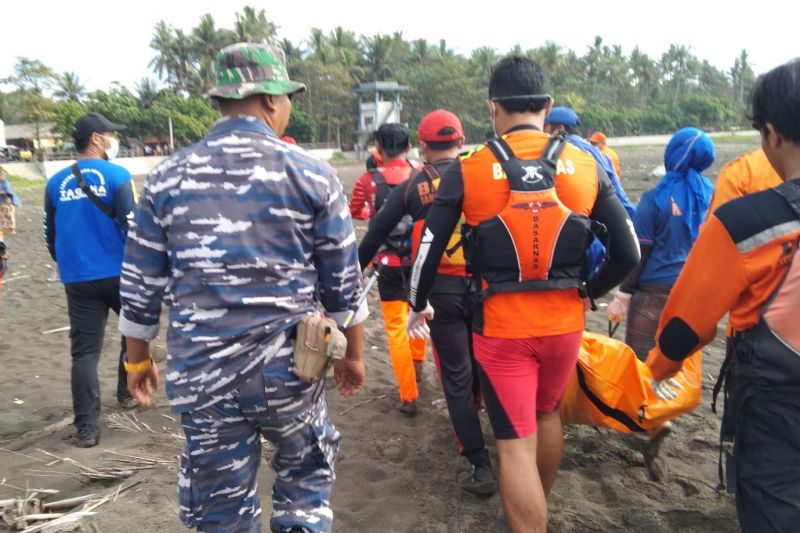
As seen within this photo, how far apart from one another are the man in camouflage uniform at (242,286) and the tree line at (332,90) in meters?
33.4

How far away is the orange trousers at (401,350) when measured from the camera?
468cm

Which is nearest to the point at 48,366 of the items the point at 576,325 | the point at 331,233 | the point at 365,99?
the point at 331,233

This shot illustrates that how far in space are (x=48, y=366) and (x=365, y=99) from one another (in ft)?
167

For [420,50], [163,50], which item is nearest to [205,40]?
[163,50]

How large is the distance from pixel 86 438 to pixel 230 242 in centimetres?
294

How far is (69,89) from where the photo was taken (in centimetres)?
4981

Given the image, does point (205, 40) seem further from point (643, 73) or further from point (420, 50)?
point (643, 73)

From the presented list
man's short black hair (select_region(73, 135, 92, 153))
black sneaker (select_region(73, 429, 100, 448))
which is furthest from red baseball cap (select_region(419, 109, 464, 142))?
black sneaker (select_region(73, 429, 100, 448))

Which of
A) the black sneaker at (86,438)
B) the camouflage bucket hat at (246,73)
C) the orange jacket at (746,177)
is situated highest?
the camouflage bucket hat at (246,73)

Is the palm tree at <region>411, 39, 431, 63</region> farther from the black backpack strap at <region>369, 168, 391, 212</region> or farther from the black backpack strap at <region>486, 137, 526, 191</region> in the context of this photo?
the black backpack strap at <region>486, 137, 526, 191</region>

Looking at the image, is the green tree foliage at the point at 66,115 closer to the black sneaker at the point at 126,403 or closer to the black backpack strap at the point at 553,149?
the black sneaker at the point at 126,403

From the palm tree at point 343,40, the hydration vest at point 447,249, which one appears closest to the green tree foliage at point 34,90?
the palm tree at point 343,40

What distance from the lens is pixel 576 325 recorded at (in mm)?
2703

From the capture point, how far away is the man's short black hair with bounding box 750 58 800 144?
70.8 inches
